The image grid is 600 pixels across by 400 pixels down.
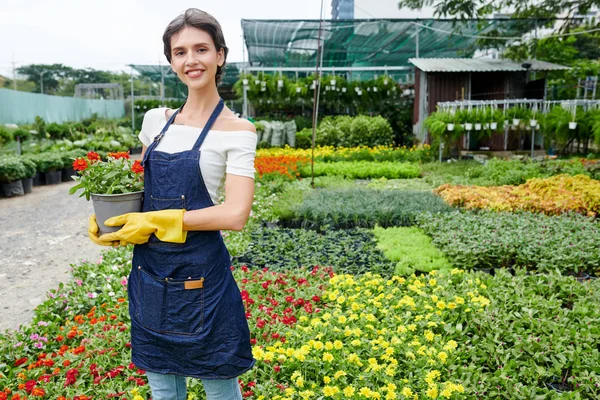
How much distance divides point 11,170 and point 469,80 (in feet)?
43.4

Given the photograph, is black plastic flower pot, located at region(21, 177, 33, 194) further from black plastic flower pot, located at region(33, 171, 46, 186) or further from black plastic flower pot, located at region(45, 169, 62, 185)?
black plastic flower pot, located at region(45, 169, 62, 185)

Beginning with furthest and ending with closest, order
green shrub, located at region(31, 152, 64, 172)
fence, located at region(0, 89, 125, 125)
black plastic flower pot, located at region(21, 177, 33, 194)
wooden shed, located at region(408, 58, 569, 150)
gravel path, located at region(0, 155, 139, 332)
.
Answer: fence, located at region(0, 89, 125, 125)
wooden shed, located at region(408, 58, 569, 150)
green shrub, located at region(31, 152, 64, 172)
black plastic flower pot, located at region(21, 177, 33, 194)
gravel path, located at region(0, 155, 139, 332)

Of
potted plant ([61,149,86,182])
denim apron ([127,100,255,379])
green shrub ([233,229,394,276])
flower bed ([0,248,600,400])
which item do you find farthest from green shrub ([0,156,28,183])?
denim apron ([127,100,255,379])

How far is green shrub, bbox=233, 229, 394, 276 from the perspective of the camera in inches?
187

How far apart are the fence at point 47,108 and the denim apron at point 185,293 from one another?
1735 centimetres

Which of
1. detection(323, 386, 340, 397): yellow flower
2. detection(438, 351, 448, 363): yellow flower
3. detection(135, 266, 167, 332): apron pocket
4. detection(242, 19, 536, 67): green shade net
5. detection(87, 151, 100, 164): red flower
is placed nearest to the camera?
detection(135, 266, 167, 332): apron pocket

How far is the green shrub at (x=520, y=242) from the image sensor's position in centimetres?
458

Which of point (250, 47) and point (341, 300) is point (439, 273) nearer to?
point (341, 300)

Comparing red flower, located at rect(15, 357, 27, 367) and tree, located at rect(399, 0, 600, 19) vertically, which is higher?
tree, located at rect(399, 0, 600, 19)

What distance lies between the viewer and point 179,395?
1914mm

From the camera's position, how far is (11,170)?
33.7ft

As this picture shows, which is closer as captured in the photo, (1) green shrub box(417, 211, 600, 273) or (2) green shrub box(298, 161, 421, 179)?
(1) green shrub box(417, 211, 600, 273)

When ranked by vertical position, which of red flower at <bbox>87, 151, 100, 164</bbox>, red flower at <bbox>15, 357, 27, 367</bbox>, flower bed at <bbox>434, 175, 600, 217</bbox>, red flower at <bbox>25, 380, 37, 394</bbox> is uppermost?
red flower at <bbox>87, 151, 100, 164</bbox>

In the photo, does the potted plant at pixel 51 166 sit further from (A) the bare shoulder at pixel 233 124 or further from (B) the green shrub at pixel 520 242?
(A) the bare shoulder at pixel 233 124
